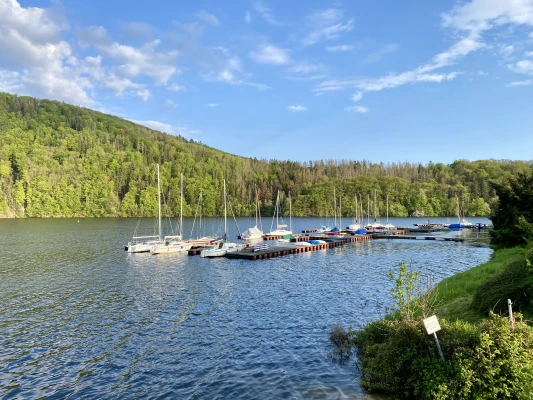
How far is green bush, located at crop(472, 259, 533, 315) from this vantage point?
55.2 feet

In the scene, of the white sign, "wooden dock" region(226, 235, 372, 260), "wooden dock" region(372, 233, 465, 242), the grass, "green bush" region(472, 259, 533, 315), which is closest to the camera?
the white sign

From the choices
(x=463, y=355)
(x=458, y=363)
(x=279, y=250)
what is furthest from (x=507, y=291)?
(x=279, y=250)

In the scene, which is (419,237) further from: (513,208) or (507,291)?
(507,291)

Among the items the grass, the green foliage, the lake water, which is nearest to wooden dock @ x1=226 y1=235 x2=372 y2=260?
the lake water

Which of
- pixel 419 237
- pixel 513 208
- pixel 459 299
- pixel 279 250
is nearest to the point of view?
pixel 459 299

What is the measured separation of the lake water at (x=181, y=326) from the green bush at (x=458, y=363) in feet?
6.09

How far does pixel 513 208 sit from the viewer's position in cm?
4581

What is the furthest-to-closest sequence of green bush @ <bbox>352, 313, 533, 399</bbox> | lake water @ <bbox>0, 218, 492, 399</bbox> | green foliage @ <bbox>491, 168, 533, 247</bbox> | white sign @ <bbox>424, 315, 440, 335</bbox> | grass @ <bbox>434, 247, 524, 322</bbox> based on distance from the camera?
green foliage @ <bbox>491, 168, 533, 247</bbox>, grass @ <bbox>434, 247, 524, 322</bbox>, lake water @ <bbox>0, 218, 492, 399</bbox>, white sign @ <bbox>424, 315, 440, 335</bbox>, green bush @ <bbox>352, 313, 533, 399</bbox>

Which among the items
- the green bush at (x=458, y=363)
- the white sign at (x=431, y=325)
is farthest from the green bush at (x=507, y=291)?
the white sign at (x=431, y=325)

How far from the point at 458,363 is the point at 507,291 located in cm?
719

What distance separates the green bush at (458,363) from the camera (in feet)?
37.9

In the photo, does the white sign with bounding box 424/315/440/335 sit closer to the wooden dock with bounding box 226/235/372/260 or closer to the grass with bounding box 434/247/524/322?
the grass with bounding box 434/247/524/322

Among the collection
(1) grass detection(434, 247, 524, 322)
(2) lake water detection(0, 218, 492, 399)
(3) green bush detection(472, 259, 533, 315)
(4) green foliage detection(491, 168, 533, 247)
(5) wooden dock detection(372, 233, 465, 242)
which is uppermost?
(4) green foliage detection(491, 168, 533, 247)

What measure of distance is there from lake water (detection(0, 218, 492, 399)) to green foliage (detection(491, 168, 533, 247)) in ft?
20.2
